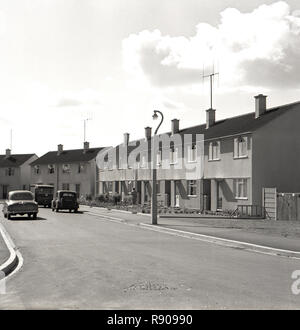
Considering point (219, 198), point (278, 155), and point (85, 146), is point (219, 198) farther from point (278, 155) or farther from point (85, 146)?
point (85, 146)

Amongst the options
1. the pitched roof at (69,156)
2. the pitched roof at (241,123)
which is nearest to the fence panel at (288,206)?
the pitched roof at (241,123)

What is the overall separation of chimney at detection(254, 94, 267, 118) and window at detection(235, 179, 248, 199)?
6.12 m

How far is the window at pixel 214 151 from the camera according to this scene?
3938 cm

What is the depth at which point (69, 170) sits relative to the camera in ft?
→ 244

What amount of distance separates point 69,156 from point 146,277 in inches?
2683

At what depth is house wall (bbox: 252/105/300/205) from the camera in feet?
113

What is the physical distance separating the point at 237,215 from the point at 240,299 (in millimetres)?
25705

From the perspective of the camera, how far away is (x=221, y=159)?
38.8 metres

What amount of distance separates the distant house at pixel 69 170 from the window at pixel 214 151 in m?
32.0

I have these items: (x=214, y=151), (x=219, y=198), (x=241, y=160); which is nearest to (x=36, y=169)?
(x=214, y=151)

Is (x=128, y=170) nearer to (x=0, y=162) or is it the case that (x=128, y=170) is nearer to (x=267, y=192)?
(x=267, y=192)

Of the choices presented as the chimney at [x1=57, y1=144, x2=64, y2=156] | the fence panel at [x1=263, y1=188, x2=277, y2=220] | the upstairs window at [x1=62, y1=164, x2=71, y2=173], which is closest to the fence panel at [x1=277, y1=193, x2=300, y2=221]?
the fence panel at [x1=263, y1=188, x2=277, y2=220]

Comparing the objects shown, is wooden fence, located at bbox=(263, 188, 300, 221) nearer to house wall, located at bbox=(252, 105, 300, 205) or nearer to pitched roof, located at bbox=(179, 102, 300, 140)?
house wall, located at bbox=(252, 105, 300, 205)

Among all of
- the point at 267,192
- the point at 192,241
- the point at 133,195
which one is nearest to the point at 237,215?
the point at 267,192
